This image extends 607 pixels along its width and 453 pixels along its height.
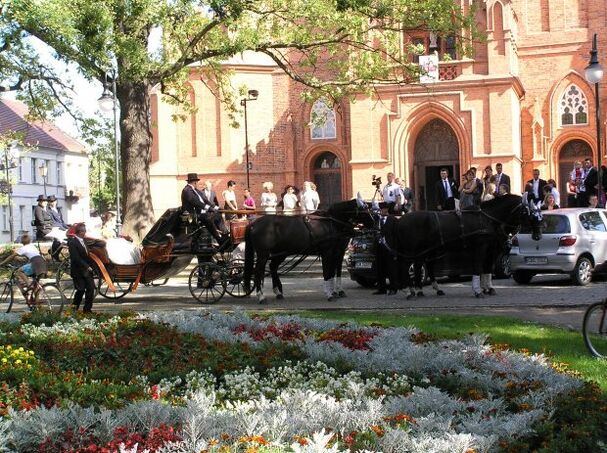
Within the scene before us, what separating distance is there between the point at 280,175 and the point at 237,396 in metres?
32.8

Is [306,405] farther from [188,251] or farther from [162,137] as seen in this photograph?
[162,137]

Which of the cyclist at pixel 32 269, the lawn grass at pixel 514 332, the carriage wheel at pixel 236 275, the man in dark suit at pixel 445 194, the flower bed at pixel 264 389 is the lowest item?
the lawn grass at pixel 514 332

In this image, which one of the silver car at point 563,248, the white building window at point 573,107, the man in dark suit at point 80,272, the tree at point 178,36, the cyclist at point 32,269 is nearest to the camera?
the man in dark suit at point 80,272

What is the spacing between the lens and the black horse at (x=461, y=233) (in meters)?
16.9

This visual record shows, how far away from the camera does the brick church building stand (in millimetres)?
36031

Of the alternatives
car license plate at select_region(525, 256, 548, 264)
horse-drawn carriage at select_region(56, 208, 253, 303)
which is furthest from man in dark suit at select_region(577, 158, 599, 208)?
horse-drawn carriage at select_region(56, 208, 253, 303)

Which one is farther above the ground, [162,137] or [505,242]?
[162,137]

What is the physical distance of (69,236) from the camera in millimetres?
15484

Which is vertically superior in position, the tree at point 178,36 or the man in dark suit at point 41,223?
the tree at point 178,36

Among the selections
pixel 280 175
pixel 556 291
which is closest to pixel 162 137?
pixel 280 175

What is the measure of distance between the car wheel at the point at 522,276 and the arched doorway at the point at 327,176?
804 inches

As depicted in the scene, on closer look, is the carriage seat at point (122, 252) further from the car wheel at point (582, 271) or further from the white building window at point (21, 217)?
the white building window at point (21, 217)

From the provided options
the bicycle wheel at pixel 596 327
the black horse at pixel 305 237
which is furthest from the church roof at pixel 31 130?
the bicycle wheel at pixel 596 327

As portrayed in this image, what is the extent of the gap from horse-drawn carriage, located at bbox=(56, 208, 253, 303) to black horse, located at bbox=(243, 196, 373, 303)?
71 centimetres
